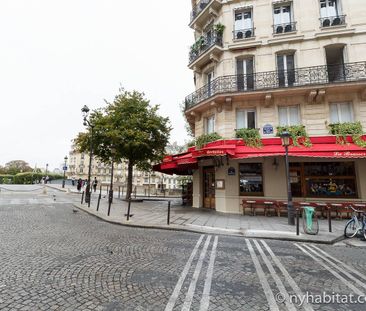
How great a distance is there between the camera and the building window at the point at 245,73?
14484 millimetres

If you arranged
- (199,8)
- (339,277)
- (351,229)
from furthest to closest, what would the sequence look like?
(199,8) → (351,229) → (339,277)

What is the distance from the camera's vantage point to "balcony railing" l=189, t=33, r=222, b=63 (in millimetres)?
15258

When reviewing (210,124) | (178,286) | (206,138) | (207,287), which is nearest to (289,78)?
(210,124)

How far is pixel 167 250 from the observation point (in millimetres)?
6129

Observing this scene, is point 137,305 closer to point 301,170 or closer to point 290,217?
point 290,217

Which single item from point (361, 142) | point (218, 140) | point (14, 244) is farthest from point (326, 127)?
point (14, 244)

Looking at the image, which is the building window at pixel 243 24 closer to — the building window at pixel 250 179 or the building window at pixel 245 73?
the building window at pixel 245 73

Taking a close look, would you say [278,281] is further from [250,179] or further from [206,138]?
[206,138]

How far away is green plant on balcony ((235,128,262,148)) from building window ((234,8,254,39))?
688cm

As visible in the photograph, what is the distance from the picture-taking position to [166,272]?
4.57m

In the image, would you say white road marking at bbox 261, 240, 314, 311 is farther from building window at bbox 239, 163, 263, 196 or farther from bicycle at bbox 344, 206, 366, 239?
building window at bbox 239, 163, 263, 196

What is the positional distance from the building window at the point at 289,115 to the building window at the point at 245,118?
1.66 m

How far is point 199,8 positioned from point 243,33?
5.10 meters

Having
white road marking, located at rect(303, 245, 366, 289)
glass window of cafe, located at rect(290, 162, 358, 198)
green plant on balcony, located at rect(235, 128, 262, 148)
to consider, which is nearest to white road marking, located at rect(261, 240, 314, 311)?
white road marking, located at rect(303, 245, 366, 289)
